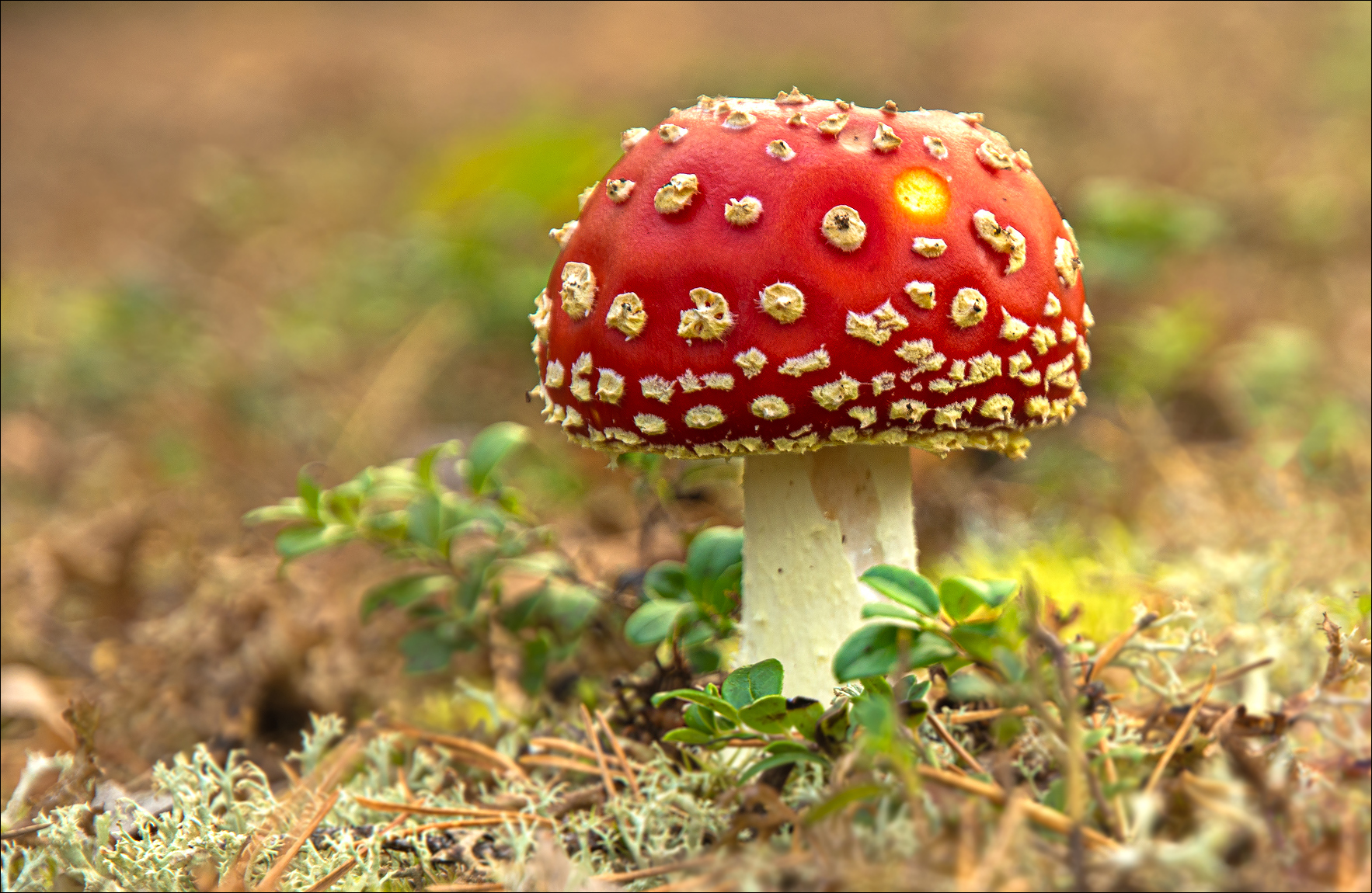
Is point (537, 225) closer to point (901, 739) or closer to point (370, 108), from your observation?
point (901, 739)

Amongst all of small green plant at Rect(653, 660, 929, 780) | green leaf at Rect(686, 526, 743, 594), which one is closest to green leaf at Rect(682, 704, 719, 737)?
small green plant at Rect(653, 660, 929, 780)

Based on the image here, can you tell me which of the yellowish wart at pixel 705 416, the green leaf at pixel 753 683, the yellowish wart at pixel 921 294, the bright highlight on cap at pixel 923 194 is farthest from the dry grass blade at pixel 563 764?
the bright highlight on cap at pixel 923 194

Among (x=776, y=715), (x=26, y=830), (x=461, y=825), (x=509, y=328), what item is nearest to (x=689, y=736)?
(x=776, y=715)

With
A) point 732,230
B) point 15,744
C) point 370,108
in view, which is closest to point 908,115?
point 732,230

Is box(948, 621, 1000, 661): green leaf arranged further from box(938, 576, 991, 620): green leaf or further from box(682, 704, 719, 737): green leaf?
box(682, 704, 719, 737): green leaf

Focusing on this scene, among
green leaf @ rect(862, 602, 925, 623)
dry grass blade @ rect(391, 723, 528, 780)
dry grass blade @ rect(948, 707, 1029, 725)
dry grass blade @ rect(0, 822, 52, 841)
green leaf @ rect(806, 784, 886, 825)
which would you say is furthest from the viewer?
dry grass blade @ rect(391, 723, 528, 780)

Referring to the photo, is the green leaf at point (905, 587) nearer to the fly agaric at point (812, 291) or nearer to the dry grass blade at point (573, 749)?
the fly agaric at point (812, 291)

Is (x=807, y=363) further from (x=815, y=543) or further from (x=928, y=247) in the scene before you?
(x=815, y=543)
